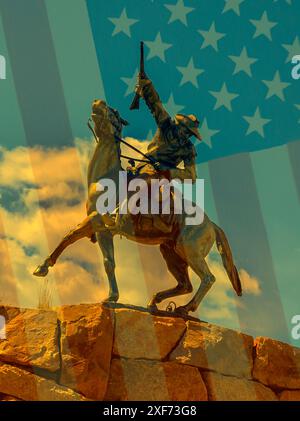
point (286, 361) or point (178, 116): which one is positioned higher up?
point (178, 116)

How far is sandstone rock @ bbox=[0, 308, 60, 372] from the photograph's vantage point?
Answer: 370 inches

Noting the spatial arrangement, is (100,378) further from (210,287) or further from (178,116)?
Result: (178,116)

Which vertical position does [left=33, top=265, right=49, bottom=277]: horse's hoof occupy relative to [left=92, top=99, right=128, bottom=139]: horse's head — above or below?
below

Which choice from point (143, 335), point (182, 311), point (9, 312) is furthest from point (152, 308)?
point (9, 312)

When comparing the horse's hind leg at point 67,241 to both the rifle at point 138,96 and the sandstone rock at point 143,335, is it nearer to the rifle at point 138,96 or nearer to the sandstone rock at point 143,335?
the sandstone rock at point 143,335

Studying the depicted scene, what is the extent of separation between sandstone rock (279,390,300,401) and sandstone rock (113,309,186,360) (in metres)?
1.52

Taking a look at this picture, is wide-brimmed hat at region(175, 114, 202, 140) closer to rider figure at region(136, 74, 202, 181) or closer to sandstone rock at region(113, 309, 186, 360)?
rider figure at region(136, 74, 202, 181)

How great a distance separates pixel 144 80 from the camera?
1121 centimetres

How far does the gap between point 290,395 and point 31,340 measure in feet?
10.8

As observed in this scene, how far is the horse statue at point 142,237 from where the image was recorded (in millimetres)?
10547

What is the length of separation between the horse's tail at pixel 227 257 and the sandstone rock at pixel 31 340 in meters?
2.48

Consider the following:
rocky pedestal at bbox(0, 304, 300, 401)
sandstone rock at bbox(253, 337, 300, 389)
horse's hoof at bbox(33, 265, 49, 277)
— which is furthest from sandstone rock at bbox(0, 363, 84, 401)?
sandstone rock at bbox(253, 337, 300, 389)
